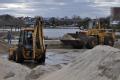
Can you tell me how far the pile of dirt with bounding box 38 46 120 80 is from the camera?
9.08 m

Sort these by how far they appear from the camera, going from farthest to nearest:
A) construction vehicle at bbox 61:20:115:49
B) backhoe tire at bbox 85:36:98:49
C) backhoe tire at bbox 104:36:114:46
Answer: backhoe tire at bbox 104:36:114:46, construction vehicle at bbox 61:20:115:49, backhoe tire at bbox 85:36:98:49

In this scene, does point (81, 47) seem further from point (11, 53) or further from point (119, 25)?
point (119, 25)

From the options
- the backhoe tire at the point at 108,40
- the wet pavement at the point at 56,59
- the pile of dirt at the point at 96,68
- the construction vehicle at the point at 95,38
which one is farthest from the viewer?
the backhoe tire at the point at 108,40

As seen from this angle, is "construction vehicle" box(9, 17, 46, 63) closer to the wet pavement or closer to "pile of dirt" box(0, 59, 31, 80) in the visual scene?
the wet pavement

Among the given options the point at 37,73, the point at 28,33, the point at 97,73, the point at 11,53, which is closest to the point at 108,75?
the point at 97,73

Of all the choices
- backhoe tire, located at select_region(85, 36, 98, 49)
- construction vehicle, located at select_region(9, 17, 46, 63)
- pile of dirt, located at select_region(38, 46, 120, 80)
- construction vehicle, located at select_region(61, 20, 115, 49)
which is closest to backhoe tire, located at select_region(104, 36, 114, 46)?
construction vehicle, located at select_region(61, 20, 115, 49)

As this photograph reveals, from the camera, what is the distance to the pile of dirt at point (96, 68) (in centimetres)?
908

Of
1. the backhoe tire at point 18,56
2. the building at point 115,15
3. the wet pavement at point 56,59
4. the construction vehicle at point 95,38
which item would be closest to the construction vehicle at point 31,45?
the backhoe tire at point 18,56

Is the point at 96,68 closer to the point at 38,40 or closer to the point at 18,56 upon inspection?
the point at 38,40

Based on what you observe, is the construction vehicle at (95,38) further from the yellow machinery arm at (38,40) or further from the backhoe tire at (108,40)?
the yellow machinery arm at (38,40)

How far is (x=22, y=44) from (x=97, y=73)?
1722cm

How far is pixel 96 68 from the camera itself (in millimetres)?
9656

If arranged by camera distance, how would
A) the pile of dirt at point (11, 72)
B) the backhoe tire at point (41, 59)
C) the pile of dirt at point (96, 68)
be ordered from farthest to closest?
the backhoe tire at point (41, 59) → the pile of dirt at point (11, 72) → the pile of dirt at point (96, 68)

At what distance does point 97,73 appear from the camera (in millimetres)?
9305
